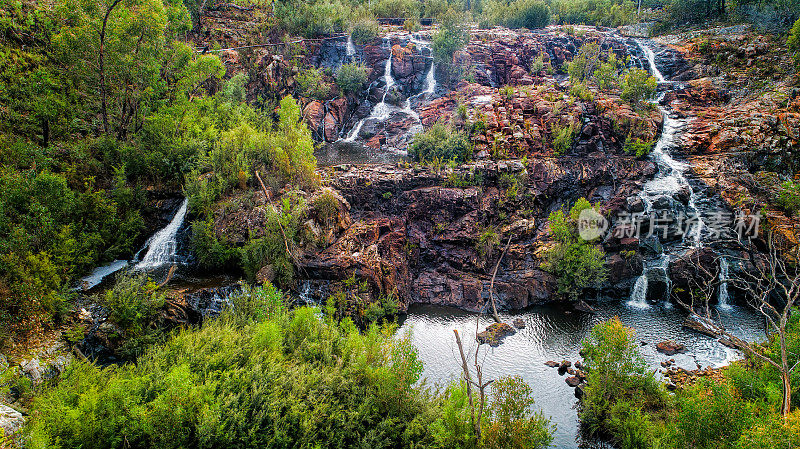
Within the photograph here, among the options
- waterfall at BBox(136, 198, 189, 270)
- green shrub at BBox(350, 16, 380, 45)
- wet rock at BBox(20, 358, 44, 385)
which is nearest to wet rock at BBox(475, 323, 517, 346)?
wet rock at BBox(20, 358, 44, 385)

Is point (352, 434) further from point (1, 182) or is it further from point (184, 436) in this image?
point (1, 182)

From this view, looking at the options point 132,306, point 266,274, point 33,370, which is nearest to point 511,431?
point 266,274

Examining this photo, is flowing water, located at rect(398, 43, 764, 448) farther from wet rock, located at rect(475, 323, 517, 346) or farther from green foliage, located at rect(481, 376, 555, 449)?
green foliage, located at rect(481, 376, 555, 449)

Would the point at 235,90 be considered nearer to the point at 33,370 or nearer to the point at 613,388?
the point at 33,370

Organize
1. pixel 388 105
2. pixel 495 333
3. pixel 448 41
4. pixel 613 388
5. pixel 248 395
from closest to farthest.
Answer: pixel 248 395, pixel 613 388, pixel 495 333, pixel 388 105, pixel 448 41

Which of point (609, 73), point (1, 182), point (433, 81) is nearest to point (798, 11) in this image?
point (609, 73)

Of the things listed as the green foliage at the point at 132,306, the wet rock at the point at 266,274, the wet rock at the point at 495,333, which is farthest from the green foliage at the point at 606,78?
the green foliage at the point at 132,306

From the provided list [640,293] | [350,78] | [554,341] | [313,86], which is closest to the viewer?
[554,341]

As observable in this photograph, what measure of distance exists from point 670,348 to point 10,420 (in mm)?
24968

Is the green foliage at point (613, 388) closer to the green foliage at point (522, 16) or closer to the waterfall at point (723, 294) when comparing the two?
the waterfall at point (723, 294)

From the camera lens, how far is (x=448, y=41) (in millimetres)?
41562

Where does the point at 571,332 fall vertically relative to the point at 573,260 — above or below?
below

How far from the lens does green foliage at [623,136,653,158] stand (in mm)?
28078

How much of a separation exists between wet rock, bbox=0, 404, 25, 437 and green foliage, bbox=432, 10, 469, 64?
43.0 m
